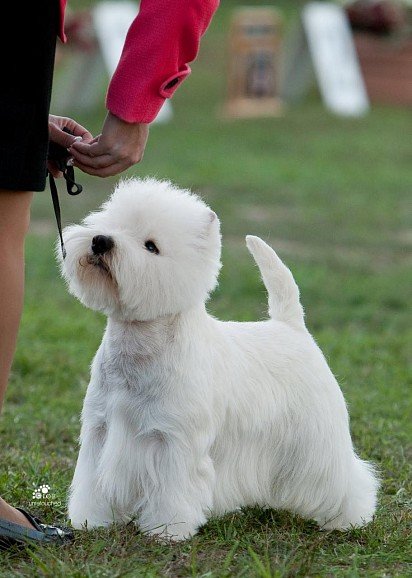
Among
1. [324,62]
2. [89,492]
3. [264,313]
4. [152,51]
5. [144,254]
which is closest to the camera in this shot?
[152,51]

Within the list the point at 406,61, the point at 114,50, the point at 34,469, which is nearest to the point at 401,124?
the point at 406,61

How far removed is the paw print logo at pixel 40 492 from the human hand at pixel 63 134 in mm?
1156

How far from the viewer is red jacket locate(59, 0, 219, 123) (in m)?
2.93

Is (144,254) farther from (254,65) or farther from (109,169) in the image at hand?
(254,65)

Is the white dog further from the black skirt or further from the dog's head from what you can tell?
the black skirt

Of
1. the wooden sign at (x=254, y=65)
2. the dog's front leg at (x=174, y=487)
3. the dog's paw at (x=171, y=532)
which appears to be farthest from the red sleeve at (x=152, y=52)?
the wooden sign at (x=254, y=65)

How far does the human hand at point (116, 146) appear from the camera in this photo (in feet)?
9.82

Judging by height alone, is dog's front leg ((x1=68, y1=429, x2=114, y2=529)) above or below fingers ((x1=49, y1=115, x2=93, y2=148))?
below

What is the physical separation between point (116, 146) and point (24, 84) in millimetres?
311

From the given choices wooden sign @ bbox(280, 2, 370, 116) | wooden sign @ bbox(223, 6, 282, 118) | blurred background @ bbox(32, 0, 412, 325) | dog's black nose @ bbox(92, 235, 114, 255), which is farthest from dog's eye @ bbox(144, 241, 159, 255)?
wooden sign @ bbox(280, 2, 370, 116)

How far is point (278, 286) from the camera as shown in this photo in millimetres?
3729

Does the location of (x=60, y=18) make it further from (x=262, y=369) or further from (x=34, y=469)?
(x=34, y=469)

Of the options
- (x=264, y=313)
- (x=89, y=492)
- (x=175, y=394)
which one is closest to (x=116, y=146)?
(x=175, y=394)

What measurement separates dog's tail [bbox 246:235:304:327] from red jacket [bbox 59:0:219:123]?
856 millimetres
